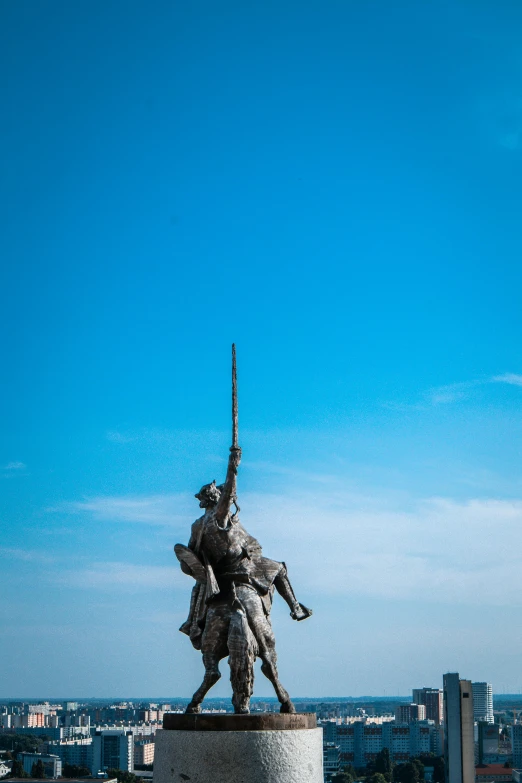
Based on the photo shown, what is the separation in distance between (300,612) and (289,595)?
20 centimetres

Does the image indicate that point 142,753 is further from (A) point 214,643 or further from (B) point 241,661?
(B) point 241,661

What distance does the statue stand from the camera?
27.2 feet

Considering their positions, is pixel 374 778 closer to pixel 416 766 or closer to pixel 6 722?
pixel 416 766

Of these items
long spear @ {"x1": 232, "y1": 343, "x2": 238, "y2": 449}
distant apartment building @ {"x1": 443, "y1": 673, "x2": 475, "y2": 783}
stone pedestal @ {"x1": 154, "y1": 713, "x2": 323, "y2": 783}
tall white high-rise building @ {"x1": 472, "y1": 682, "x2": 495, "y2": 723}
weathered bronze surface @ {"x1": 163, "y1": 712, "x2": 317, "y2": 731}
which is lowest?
tall white high-rise building @ {"x1": 472, "y1": 682, "x2": 495, "y2": 723}

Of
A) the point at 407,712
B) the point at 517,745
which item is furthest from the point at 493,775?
the point at 407,712

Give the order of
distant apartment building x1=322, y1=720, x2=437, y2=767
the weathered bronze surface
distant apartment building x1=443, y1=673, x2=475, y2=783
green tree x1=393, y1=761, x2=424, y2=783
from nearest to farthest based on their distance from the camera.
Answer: the weathered bronze surface, distant apartment building x1=443, y1=673, x2=475, y2=783, green tree x1=393, y1=761, x2=424, y2=783, distant apartment building x1=322, y1=720, x2=437, y2=767

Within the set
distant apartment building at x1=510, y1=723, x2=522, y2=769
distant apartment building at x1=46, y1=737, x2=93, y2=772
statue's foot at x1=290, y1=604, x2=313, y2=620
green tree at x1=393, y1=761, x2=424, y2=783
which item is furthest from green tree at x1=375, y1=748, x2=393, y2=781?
statue's foot at x1=290, y1=604, x2=313, y2=620

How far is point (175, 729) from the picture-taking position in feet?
26.3

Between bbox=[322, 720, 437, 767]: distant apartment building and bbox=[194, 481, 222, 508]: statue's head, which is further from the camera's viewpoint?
bbox=[322, 720, 437, 767]: distant apartment building

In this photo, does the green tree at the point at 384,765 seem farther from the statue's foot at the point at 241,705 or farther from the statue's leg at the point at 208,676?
the statue's foot at the point at 241,705

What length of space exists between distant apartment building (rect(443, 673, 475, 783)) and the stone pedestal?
173ft

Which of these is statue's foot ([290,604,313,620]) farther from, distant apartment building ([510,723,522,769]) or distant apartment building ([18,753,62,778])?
distant apartment building ([510,723,522,769])

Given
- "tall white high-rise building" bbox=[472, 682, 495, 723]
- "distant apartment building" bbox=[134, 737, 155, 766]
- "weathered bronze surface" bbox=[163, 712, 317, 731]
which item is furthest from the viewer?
"tall white high-rise building" bbox=[472, 682, 495, 723]

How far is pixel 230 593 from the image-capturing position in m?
8.65
